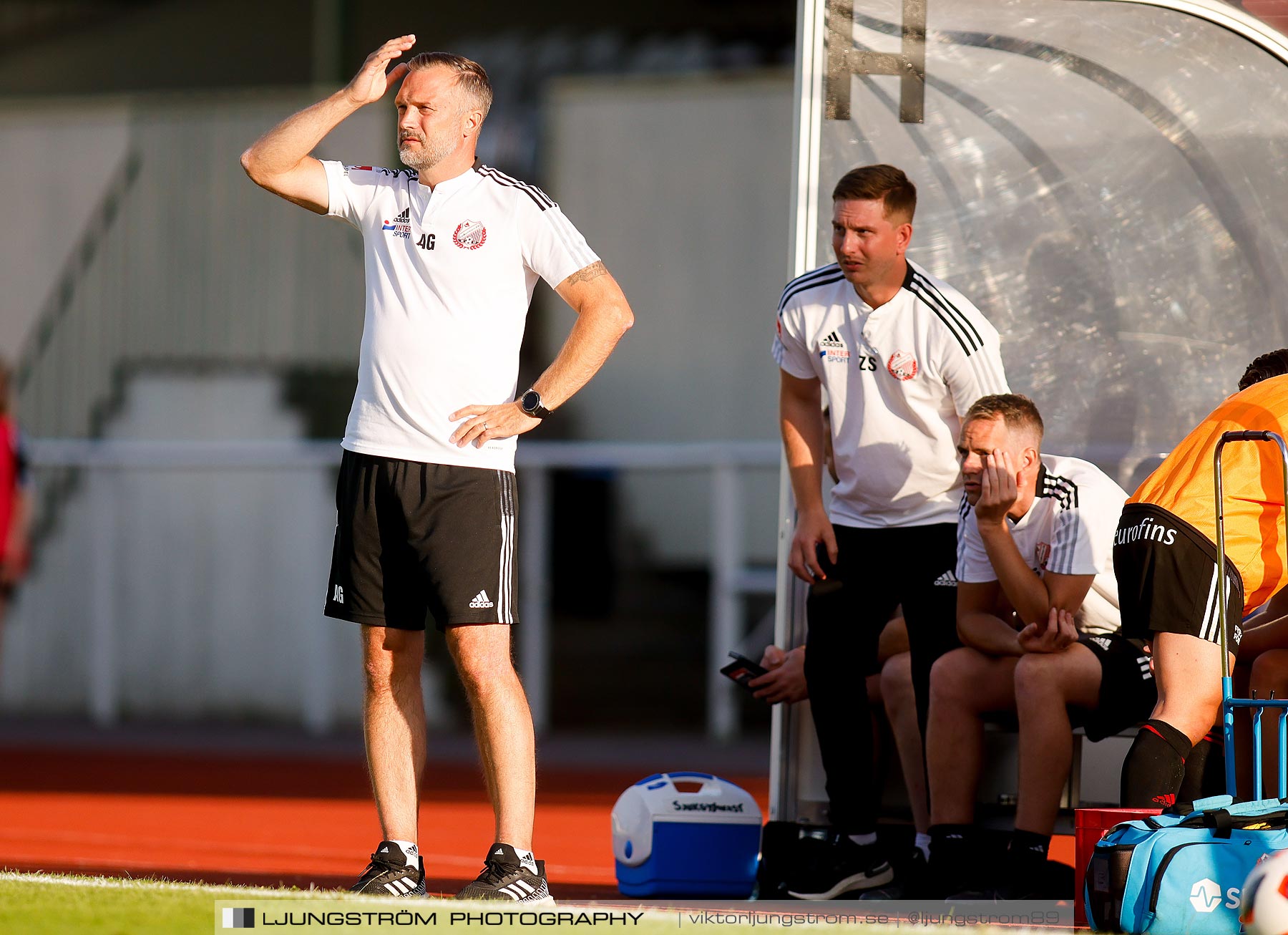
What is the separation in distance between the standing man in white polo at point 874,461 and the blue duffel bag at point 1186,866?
1407mm

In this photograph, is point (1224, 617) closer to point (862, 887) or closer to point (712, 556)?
point (862, 887)

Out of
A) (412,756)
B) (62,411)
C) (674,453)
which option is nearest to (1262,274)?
(412,756)

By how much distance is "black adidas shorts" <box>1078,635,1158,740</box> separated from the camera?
466cm

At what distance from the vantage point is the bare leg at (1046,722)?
15.1ft

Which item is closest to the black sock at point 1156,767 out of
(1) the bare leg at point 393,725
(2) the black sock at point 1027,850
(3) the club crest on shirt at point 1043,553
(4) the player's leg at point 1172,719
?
(4) the player's leg at point 1172,719

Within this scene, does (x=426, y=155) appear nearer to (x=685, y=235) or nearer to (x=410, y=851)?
(x=410, y=851)

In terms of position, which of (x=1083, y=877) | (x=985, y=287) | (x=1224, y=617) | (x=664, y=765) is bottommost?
(x=664, y=765)

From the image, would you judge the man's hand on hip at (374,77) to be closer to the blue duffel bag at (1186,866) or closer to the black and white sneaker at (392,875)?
the black and white sneaker at (392,875)

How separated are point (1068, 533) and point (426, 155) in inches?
81.4

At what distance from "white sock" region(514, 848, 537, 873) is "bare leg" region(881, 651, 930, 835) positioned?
4.72 ft

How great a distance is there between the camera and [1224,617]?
3.90 metres

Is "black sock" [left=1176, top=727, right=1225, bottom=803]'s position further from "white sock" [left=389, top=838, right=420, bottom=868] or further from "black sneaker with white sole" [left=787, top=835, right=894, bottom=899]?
"white sock" [left=389, top=838, right=420, bottom=868]

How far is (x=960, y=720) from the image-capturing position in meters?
4.78

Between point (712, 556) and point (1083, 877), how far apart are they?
23.9 feet
